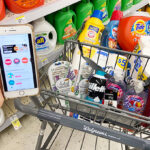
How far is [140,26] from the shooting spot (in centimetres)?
85

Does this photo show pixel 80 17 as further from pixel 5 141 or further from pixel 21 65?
pixel 5 141

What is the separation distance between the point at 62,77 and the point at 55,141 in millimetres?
692

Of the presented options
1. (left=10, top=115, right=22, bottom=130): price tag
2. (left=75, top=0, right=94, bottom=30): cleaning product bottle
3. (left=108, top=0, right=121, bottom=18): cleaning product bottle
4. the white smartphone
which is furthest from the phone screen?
(left=108, top=0, right=121, bottom=18): cleaning product bottle

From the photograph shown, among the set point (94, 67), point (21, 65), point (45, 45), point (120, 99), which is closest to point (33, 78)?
point (21, 65)

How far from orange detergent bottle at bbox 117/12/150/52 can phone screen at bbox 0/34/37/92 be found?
1.61 feet

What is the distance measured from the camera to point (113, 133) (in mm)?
543

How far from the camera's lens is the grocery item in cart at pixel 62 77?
2.23 feet

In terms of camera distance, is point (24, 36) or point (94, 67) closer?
point (24, 36)

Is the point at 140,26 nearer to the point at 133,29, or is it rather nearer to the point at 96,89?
the point at 133,29

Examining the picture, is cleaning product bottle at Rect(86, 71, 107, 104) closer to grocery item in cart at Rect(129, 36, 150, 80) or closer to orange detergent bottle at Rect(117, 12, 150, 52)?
grocery item in cart at Rect(129, 36, 150, 80)

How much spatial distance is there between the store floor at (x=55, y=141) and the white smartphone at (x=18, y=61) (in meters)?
0.65

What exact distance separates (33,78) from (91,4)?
0.97m

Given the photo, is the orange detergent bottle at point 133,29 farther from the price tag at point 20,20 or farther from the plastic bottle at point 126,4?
the plastic bottle at point 126,4

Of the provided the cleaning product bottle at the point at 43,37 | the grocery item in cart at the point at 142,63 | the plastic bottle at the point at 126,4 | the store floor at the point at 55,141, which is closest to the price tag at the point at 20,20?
the cleaning product bottle at the point at 43,37
